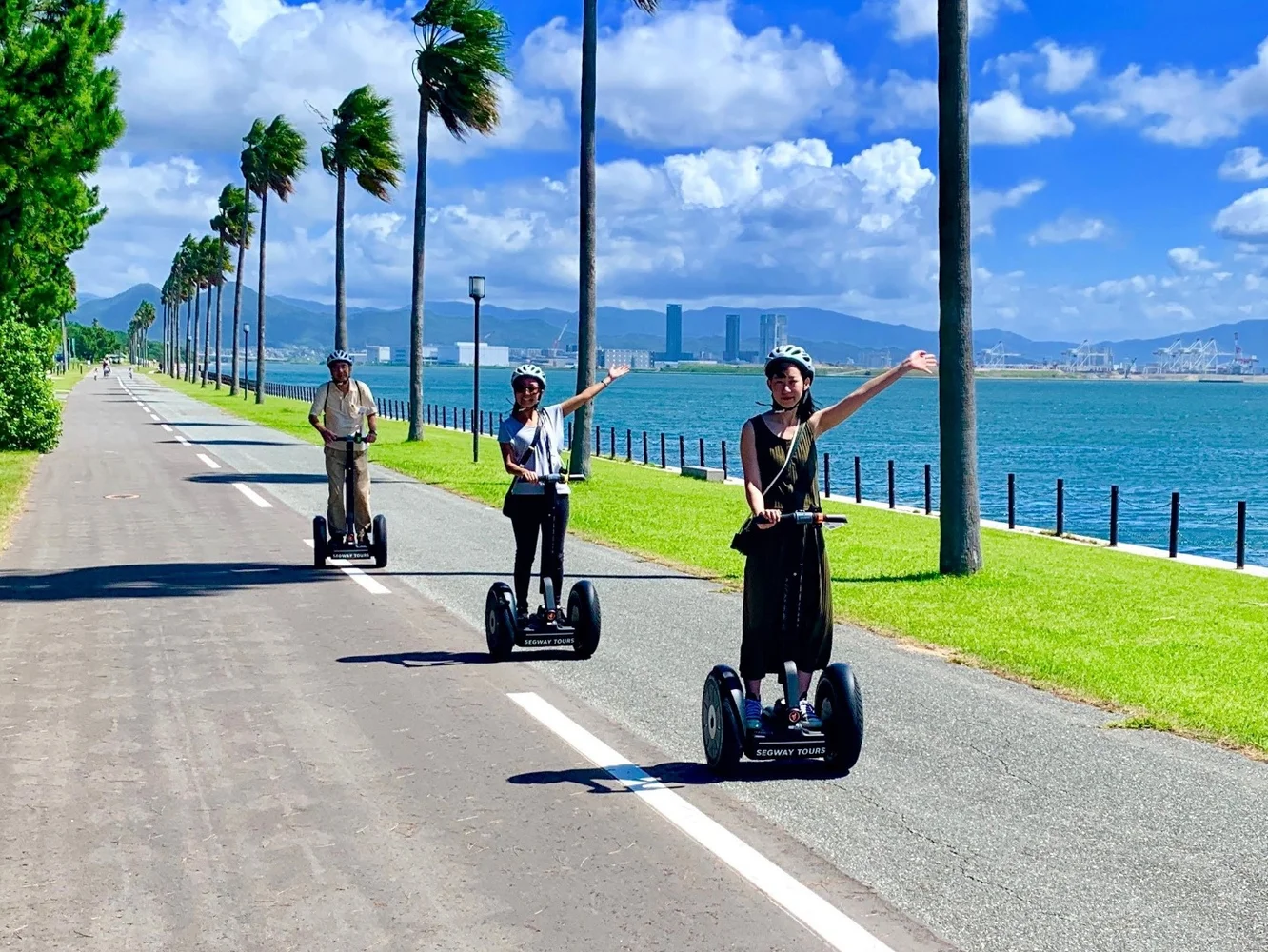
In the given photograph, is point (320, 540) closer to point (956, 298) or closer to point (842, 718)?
point (956, 298)

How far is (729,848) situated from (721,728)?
3.41 feet

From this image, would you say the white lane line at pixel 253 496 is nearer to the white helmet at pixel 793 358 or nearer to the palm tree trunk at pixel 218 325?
the white helmet at pixel 793 358

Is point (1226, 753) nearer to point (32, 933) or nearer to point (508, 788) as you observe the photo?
point (508, 788)

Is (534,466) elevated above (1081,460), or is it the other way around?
(534,466)

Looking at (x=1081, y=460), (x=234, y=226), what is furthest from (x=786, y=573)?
(x=234, y=226)

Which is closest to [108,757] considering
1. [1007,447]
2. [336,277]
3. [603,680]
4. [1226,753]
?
[603,680]

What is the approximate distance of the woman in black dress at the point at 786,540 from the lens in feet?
21.6

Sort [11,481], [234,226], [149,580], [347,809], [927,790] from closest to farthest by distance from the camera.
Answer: [347,809] < [927,790] < [149,580] < [11,481] < [234,226]

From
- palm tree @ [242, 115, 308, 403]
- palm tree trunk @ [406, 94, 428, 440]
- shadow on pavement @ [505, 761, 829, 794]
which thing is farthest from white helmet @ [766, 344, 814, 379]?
palm tree @ [242, 115, 308, 403]

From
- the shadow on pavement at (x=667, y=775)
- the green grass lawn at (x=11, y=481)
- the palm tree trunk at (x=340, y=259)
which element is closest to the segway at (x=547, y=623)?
the shadow on pavement at (x=667, y=775)

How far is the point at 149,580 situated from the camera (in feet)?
44.9

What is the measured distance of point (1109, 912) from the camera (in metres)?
4.96

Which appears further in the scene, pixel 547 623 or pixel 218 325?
pixel 218 325

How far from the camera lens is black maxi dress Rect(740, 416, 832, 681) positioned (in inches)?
259
